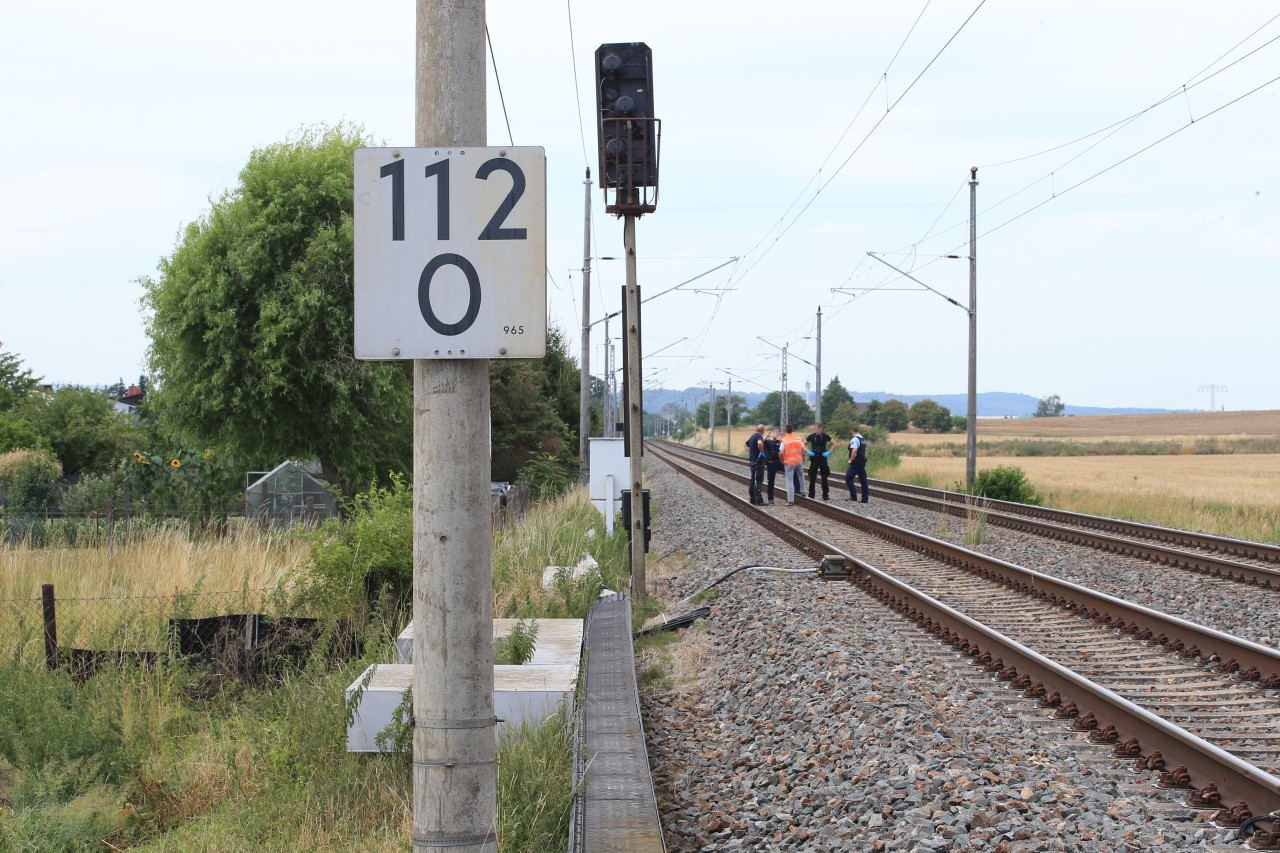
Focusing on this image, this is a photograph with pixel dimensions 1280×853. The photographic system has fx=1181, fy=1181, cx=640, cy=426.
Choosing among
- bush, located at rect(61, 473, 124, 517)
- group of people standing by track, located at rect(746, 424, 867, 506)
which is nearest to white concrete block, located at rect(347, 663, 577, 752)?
bush, located at rect(61, 473, 124, 517)

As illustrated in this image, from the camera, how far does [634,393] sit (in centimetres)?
1368

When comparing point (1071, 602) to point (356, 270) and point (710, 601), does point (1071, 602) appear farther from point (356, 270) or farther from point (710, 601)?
point (356, 270)

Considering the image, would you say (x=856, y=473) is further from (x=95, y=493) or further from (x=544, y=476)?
(x=95, y=493)

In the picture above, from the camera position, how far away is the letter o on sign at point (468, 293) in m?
3.88

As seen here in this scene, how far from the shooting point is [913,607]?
12133 mm

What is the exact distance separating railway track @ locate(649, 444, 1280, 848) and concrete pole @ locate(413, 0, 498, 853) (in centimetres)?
387

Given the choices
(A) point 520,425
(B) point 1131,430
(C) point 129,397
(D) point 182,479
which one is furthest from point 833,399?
(D) point 182,479

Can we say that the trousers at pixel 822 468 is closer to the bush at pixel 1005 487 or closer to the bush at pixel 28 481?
the bush at pixel 1005 487

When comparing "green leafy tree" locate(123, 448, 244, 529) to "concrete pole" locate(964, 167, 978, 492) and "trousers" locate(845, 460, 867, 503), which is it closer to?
"trousers" locate(845, 460, 867, 503)

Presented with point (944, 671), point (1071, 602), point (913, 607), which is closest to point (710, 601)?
Answer: point (913, 607)

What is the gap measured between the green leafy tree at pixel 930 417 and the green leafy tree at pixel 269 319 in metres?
128

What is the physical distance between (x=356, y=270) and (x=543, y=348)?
674mm

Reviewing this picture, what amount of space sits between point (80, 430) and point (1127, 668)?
39112 millimetres

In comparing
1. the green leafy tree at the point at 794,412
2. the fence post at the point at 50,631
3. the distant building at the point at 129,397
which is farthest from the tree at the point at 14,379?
the green leafy tree at the point at 794,412
